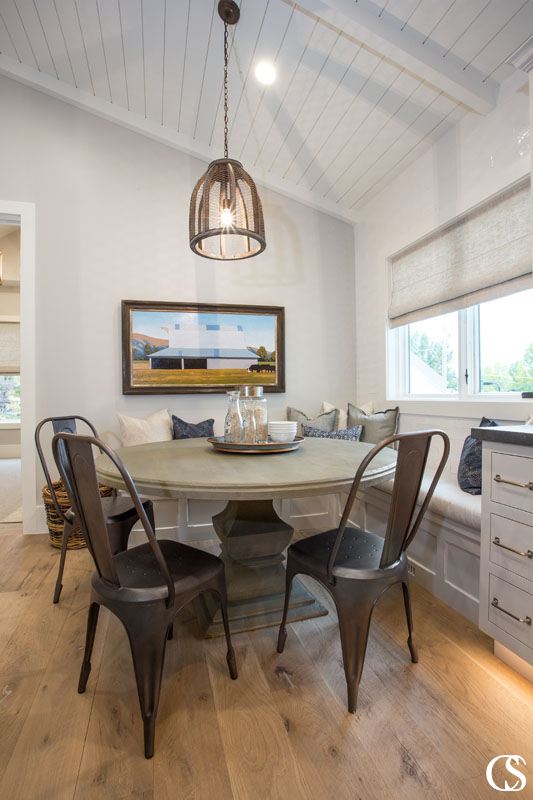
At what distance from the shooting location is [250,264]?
3377mm

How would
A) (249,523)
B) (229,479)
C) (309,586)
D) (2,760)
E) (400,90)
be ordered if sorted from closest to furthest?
(2,760)
(229,479)
(249,523)
(309,586)
(400,90)

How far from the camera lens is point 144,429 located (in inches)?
114

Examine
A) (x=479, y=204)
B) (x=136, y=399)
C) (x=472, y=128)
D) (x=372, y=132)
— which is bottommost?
(x=136, y=399)

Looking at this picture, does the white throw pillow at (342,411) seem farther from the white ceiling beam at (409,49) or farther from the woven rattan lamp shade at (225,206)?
the white ceiling beam at (409,49)

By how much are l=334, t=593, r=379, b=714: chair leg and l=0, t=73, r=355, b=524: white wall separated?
2.17m

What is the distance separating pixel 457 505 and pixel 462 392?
0.94 m

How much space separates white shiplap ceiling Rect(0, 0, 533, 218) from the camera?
79.0 inches

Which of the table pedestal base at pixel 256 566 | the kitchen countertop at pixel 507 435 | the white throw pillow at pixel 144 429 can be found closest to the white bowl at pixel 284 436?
the table pedestal base at pixel 256 566

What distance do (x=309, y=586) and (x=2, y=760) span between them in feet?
4.64

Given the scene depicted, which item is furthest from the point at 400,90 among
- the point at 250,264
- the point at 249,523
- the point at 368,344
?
the point at 249,523

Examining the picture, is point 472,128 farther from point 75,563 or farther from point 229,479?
point 75,563

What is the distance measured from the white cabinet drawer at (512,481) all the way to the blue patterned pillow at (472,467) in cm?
48

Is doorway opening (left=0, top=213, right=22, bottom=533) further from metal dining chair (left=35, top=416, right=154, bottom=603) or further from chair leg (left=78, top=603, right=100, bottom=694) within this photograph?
chair leg (left=78, top=603, right=100, bottom=694)

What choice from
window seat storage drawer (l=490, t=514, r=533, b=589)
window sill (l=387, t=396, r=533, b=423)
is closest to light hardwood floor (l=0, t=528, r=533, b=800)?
window seat storage drawer (l=490, t=514, r=533, b=589)
